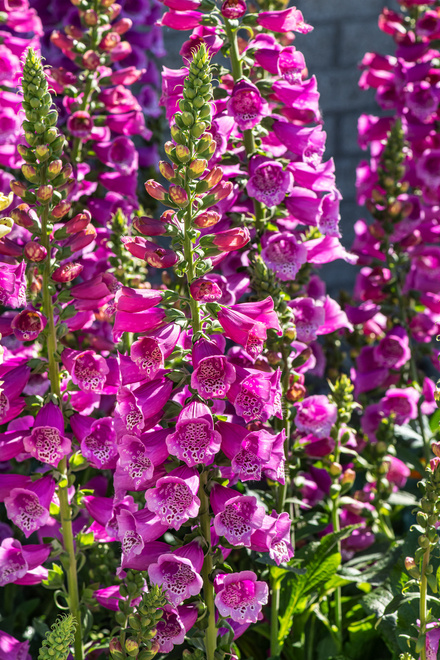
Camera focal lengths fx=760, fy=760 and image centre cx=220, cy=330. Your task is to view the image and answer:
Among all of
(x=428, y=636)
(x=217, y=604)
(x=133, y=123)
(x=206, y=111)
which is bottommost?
(x=428, y=636)

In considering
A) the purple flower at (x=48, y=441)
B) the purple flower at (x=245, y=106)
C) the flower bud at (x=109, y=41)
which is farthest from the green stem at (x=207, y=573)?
the flower bud at (x=109, y=41)

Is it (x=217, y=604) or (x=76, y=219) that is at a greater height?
(x=76, y=219)

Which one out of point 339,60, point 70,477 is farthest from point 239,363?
point 339,60

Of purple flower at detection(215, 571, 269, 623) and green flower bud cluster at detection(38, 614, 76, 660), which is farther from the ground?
green flower bud cluster at detection(38, 614, 76, 660)

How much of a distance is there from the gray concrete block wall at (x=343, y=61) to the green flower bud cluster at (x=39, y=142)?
2097 mm

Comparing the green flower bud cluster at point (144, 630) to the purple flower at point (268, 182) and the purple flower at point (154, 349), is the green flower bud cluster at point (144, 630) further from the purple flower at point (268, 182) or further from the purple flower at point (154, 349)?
the purple flower at point (268, 182)

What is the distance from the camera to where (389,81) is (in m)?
2.18

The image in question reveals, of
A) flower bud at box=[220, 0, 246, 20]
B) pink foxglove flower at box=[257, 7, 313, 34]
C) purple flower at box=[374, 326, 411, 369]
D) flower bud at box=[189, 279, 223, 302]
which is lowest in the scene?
purple flower at box=[374, 326, 411, 369]

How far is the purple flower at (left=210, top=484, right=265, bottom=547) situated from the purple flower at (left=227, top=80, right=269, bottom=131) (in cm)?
66

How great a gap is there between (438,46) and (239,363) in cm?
133

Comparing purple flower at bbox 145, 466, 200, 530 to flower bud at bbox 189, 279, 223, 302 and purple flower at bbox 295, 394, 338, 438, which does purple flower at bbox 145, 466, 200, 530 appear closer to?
flower bud at bbox 189, 279, 223, 302

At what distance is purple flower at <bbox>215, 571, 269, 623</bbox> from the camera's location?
1057 mm

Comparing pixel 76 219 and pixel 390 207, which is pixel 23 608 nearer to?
pixel 76 219

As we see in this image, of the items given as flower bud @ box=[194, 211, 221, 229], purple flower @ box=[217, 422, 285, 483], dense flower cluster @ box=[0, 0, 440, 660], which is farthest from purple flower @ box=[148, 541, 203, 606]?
flower bud @ box=[194, 211, 221, 229]
